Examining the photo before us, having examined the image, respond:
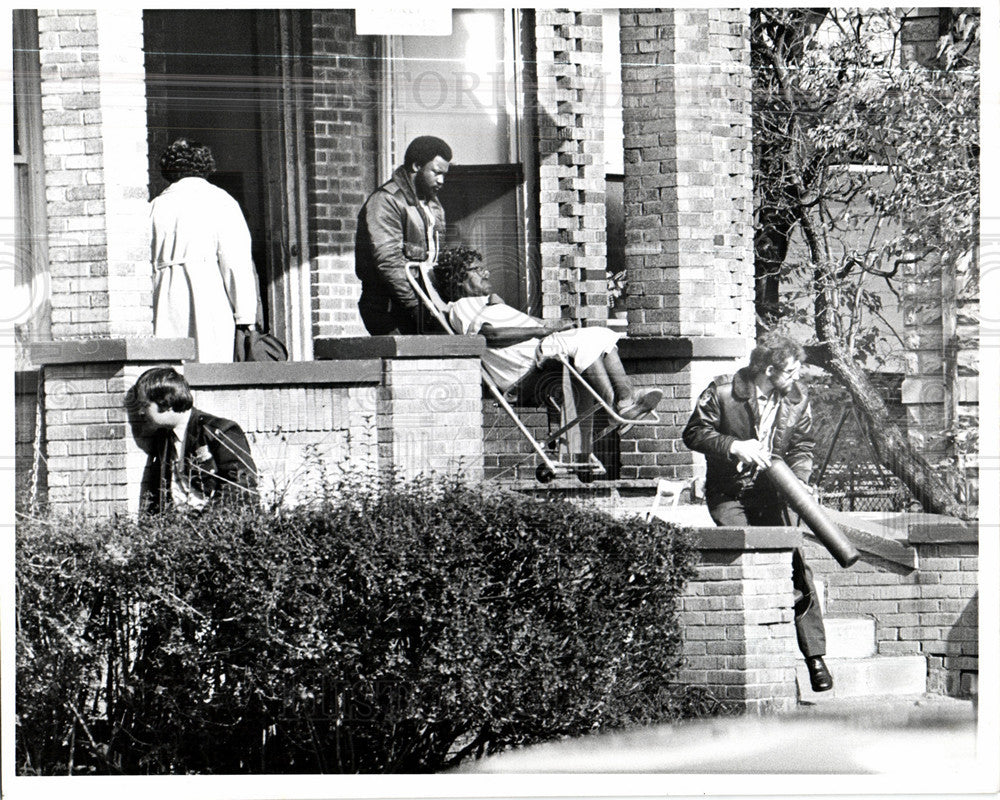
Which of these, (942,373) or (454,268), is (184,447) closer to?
(454,268)

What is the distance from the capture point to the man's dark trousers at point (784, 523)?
8992 mm

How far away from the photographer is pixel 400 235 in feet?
30.8

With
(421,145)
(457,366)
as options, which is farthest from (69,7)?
(457,366)

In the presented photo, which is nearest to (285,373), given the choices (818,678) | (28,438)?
(28,438)

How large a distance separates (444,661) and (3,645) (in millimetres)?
1757

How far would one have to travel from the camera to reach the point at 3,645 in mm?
7758

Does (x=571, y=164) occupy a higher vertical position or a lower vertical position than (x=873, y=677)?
higher

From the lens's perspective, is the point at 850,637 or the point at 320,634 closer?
the point at 320,634

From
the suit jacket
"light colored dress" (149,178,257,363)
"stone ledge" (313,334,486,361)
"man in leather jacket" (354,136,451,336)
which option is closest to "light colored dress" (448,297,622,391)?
"stone ledge" (313,334,486,361)

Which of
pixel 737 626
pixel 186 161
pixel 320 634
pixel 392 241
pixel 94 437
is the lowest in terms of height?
pixel 737 626

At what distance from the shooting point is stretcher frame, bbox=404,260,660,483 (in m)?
9.17

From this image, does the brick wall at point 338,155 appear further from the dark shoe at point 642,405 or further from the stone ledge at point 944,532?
the stone ledge at point 944,532

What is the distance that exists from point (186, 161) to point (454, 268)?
1348 millimetres

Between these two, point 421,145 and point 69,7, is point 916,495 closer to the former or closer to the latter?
point 421,145
